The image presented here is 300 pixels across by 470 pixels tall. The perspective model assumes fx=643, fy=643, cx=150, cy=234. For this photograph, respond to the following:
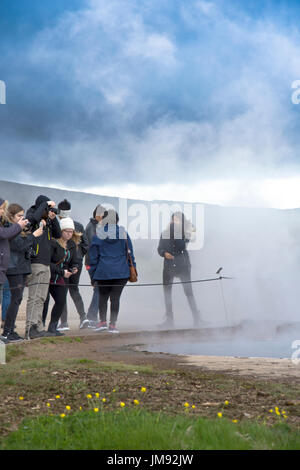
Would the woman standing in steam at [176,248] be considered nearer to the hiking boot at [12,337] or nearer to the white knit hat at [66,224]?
the white knit hat at [66,224]

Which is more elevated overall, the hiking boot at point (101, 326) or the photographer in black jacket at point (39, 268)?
the photographer in black jacket at point (39, 268)

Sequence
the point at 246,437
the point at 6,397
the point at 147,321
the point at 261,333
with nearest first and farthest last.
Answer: the point at 246,437
the point at 6,397
the point at 261,333
the point at 147,321

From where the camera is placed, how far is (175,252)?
12164 millimetres

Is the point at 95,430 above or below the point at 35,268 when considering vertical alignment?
below

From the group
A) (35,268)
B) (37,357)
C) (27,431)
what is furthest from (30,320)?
(27,431)

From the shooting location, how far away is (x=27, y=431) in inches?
165

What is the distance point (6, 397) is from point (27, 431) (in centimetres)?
116

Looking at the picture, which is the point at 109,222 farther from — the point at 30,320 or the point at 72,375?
the point at 72,375

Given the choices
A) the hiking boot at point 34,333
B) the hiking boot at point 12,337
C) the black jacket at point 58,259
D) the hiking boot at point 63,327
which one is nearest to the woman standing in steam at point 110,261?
the black jacket at point 58,259

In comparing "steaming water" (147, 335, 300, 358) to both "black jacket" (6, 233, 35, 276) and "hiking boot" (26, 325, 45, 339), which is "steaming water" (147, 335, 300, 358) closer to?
"hiking boot" (26, 325, 45, 339)

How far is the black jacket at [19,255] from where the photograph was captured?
28.5ft

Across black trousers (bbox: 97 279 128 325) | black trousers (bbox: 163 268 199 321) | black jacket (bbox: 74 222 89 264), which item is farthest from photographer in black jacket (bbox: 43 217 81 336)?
black trousers (bbox: 163 268 199 321)

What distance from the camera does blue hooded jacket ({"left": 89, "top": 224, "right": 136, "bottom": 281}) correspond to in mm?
10523

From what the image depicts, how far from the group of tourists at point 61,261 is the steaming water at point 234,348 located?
1247 mm
